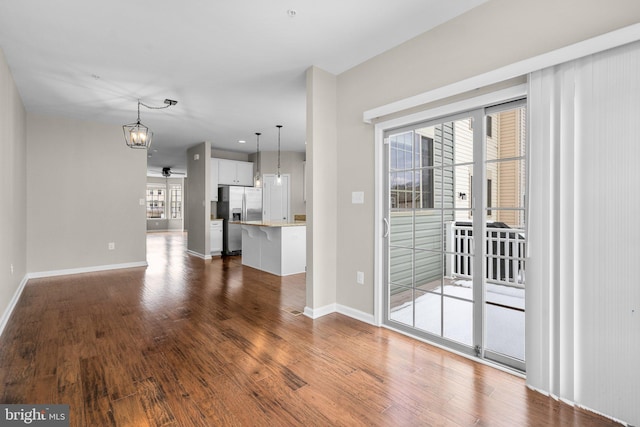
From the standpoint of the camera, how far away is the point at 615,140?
1714mm

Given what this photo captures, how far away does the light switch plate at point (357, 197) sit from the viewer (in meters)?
3.22

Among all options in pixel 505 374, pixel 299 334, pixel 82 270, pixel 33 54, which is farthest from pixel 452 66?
pixel 82 270

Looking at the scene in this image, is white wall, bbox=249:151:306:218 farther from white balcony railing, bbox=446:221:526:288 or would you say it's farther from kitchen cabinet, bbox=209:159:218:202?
white balcony railing, bbox=446:221:526:288

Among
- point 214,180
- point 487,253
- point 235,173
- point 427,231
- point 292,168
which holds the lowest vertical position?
point 487,253

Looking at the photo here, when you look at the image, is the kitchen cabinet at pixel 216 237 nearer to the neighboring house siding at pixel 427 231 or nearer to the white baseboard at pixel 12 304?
the white baseboard at pixel 12 304

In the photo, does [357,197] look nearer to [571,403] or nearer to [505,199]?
[505,199]

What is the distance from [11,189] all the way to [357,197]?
4.06 meters

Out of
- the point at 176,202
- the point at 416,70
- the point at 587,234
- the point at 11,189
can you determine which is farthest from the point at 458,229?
the point at 176,202

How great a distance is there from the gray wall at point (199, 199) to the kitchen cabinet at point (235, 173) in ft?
1.78

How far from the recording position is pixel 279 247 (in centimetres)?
531

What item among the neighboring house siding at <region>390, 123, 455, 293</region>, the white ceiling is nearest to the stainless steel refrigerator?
the white ceiling

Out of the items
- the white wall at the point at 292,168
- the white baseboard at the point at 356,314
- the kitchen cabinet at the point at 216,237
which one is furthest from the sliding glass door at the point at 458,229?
the white wall at the point at 292,168

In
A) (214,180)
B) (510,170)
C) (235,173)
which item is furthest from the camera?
(235,173)

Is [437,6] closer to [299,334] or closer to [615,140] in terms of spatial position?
[615,140]
